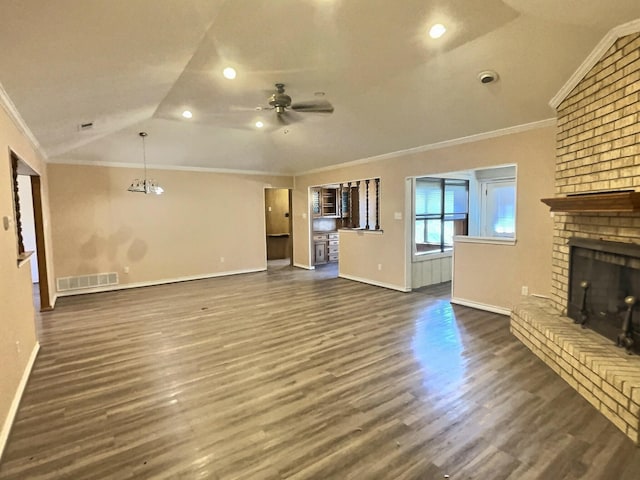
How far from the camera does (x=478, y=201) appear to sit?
7.28 m

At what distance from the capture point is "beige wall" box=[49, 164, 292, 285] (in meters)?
6.21

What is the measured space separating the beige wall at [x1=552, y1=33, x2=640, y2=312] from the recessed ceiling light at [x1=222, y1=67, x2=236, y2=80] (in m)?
3.36

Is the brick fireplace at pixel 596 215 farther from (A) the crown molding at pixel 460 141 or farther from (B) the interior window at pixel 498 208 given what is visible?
(B) the interior window at pixel 498 208

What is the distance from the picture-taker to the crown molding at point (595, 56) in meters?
2.55

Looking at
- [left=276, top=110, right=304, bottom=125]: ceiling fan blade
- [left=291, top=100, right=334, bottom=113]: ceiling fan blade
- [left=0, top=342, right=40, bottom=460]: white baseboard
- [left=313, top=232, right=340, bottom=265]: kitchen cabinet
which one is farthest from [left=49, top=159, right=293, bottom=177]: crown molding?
[left=291, top=100, right=334, bottom=113]: ceiling fan blade

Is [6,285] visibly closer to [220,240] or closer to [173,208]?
[173,208]

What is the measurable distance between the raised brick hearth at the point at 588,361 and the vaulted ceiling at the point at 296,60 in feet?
7.72

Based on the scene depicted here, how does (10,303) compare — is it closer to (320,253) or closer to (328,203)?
(320,253)

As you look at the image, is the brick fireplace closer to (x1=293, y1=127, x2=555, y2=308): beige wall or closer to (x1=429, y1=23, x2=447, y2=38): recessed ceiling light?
(x1=293, y1=127, x2=555, y2=308): beige wall

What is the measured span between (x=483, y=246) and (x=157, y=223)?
240 inches

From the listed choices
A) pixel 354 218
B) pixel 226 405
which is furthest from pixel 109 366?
pixel 354 218

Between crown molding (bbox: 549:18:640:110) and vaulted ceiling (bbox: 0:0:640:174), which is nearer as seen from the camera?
vaulted ceiling (bbox: 0:0:640:174)

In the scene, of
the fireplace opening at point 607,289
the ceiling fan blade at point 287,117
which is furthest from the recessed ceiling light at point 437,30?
the fireplace opening at point 607,289

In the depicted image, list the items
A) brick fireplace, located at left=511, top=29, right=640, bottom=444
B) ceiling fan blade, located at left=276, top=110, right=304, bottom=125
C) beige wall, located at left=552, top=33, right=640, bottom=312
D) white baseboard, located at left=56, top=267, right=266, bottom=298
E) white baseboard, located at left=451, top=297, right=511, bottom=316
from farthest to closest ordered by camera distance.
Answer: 1. white baseboard, located at left=56, top=267, right=266, bottom=298
2. white baseboard, located at left=451, top=297, right=511, bottom=316
3. ceiling fan blade, located at left=276, top=110, right=304, bottom=125
4. beige wall, located at left=552, top=33, right=640, bottom=312
5. brick fireplace, located at left=511, top=29, right=640, bottom=444
